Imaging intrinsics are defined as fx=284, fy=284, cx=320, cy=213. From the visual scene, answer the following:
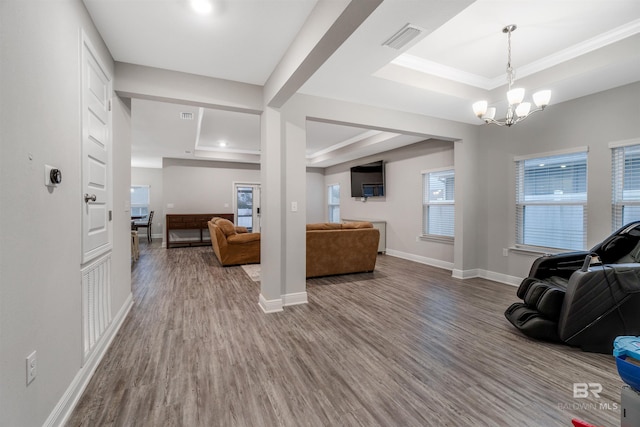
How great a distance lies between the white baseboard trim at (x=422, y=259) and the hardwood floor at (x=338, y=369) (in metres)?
1.87

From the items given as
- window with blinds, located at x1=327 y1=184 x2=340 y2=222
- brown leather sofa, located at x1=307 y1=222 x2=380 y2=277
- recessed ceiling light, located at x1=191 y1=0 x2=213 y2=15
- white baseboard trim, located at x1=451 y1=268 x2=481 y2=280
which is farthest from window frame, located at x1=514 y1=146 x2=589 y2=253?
window with blinds, located at x1=327 y1=184 x2=340 y2=222

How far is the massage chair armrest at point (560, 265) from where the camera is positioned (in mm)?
2773

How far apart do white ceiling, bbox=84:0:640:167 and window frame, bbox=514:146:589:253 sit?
74 centimetres

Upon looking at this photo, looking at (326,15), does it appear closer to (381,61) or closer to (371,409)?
(381,61)

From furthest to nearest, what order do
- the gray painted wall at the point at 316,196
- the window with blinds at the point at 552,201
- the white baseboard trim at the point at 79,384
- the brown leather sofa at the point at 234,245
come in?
the gray painted wall at the point at 316,196, the brown leather sofa at the point at 234,245, the window with blinds at the point at 552,201, the white baseboard trim at the point at 79,384

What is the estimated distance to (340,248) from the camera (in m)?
4.64

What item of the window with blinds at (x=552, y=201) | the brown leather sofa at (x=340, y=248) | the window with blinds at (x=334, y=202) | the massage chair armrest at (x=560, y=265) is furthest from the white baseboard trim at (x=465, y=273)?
the window with blinds at (x=334, y=202)

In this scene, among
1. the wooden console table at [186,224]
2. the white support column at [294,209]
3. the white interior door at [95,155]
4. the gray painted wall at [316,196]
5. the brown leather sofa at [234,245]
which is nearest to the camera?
the white interior door at [95,155]

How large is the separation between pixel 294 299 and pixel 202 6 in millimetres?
2883

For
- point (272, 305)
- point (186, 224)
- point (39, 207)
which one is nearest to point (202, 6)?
point (39, 207)

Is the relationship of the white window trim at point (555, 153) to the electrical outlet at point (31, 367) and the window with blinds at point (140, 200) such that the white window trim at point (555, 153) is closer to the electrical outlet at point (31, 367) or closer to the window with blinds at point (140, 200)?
the electrical outlet at point (31, 367)

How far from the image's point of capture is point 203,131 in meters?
6.15

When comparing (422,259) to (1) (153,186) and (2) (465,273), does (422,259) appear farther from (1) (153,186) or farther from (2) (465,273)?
(1) (153,186)

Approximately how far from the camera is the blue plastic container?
1.04m
